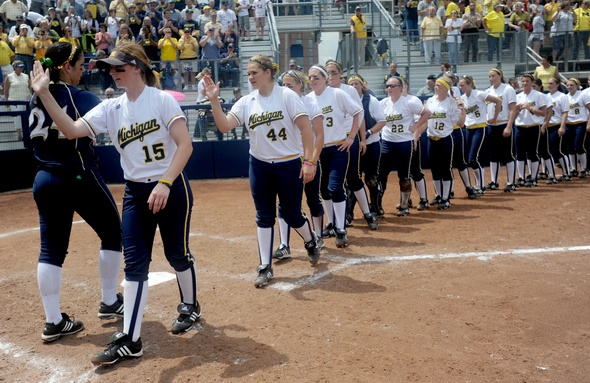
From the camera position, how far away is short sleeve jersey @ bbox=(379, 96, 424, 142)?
33.6 ft

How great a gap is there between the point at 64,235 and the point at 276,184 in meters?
2.16

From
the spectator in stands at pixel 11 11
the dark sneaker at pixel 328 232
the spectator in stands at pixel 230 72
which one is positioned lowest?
the dark sneaker at pixel 328 232

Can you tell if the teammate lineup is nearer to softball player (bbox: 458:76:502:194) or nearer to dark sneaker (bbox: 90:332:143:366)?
dark sneaker (bbox: 90:332:143:366)

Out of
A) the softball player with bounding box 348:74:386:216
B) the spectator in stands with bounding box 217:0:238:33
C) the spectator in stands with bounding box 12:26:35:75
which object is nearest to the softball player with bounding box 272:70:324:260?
the softball player with bounding box 348:74:386:216

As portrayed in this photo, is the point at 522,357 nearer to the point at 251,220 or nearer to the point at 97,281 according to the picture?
the point at 97,281

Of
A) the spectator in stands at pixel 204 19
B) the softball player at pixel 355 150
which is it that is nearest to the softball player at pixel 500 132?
the softball player at pixel 355 150

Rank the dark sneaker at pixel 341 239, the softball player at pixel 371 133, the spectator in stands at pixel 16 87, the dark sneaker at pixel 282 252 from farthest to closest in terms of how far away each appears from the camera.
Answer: the spectator in stands at pixel 16 87 < the softball player at pixel 371 133 < the dark sneaker at pixel 341 239 < the dark sneaker at pixel 282 252

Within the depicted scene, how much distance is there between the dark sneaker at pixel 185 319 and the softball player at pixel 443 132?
6443 mm

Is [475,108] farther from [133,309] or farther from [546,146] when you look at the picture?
[133,309]

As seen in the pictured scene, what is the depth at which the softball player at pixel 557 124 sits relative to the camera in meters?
13.8

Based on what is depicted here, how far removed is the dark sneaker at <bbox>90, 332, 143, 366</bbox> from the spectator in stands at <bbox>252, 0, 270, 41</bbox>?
56.6ft

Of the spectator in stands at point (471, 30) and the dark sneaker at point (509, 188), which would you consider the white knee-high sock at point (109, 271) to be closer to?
the dark sneaker at point (509, 188)

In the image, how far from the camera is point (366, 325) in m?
5.26

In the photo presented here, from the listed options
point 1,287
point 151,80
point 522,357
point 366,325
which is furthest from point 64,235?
point 522,357
